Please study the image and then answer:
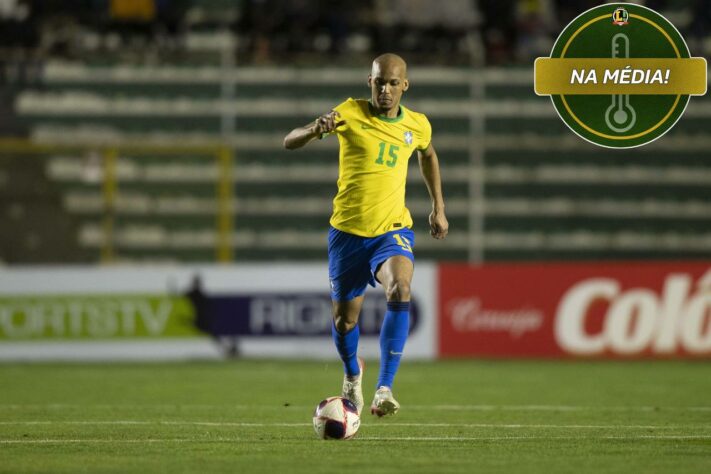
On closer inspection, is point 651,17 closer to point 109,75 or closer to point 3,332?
point 3,332

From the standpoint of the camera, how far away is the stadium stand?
18562 millimetres

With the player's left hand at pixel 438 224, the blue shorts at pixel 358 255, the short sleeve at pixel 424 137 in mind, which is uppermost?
the short sleeve at pixel 424 137

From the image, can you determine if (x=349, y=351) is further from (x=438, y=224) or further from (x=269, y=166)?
(x=269, y=166)

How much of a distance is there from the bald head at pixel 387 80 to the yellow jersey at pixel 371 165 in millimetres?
155

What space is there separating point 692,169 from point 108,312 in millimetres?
8914

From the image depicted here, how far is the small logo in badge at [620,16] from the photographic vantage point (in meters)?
9.25

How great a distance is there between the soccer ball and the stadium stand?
34.5ft

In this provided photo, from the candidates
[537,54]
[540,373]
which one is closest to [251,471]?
[540,373]

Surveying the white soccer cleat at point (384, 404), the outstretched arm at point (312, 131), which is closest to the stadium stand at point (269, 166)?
the outstretched arm at point (312, 131)

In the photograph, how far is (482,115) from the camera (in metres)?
20.4

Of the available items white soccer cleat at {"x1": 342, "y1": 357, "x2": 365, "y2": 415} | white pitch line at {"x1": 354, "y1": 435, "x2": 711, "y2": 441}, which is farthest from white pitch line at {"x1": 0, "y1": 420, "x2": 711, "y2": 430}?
white pitch line at {"x1": 354, "y1": 435, "x2": 711, "y2": 441}

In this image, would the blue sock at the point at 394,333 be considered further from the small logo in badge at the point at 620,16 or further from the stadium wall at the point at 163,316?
the stadium wall at the point at 163,316

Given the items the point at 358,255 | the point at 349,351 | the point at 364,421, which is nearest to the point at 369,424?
the point at 364,421

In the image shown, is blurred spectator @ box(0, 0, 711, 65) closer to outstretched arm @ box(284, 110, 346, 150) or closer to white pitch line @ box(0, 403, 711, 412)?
white pitch line @ box(0, 403, 711, 412)
